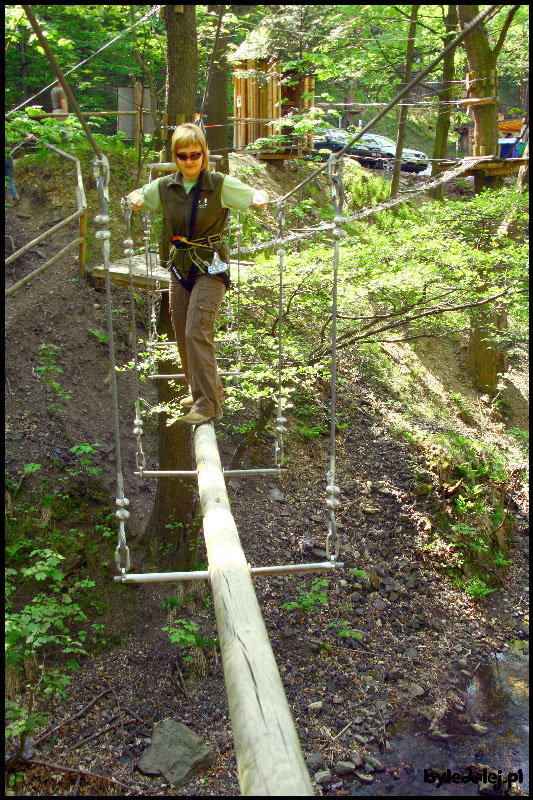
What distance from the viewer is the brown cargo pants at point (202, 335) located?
3.16m

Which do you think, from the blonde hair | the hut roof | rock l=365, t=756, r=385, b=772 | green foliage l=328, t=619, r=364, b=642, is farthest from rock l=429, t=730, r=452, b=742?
the hut roof

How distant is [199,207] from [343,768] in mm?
3768

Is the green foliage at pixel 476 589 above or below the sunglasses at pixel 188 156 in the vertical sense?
below

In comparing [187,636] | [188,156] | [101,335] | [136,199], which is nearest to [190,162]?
[188,156]

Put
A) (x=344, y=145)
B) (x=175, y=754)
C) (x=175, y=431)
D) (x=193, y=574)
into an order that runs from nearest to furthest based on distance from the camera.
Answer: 1. (x=193, y=574)
2. (x=175, y=754)
3. (x=175, y=431)
4. (x=344, y=145)

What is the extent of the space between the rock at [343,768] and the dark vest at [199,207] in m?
3.49

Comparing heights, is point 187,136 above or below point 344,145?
below

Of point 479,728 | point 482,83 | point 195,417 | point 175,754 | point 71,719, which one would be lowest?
point 479,728

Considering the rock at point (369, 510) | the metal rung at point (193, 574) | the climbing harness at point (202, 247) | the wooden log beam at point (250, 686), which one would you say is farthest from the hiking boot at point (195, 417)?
the rock at point (369, 510)

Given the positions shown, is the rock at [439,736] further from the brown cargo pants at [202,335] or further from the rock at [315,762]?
the brown cargo pants at [202,335]

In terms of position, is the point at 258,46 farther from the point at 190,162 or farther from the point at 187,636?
the point at 187,636

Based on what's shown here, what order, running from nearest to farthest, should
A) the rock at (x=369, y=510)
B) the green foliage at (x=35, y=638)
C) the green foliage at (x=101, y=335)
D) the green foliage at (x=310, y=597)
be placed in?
1. the green foliage at (x=35, y=638)
2. the green foliage at (x=310, y=597)
3. the rock at (x=369, y=510)
4. the green foliage at (x=101, y=335)

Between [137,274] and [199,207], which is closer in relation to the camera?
[199,207]

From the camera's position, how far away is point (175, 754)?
4.25 meters
